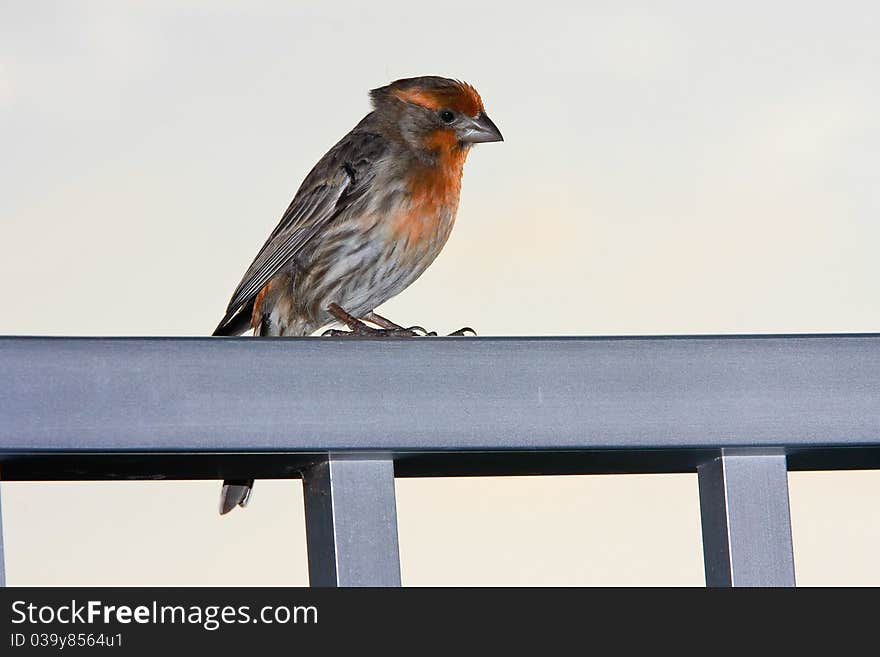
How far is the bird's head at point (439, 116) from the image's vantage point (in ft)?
13.3

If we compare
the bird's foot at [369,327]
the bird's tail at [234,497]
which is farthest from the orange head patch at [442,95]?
the bird's tail at [234,497]

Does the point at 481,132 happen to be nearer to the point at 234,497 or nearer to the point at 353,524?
the point at 234,497

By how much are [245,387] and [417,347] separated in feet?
0.47

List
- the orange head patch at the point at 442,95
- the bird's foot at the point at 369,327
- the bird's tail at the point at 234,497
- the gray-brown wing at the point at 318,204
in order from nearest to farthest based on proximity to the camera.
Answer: the bird's tail at the point at 234,497, the bird's foot at the point at 369,327, the gray-brown wing at the point at 318,204, the orange head patch at the point at 442,95

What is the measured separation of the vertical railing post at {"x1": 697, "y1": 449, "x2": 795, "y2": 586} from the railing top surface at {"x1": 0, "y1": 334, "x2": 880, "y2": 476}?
0.08ft

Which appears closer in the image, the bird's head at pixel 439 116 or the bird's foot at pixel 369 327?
the bird's foot at pixel 369 327

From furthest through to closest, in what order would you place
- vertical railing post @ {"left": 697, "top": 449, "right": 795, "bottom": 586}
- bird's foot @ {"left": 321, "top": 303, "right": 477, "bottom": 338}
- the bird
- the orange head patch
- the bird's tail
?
the orange head patch
the bird
bird's foot @ {"left": 321, "top": 303, "right": 477, "bottom": 338}
the bird's tail
vertical railing post @ {"left": 697, "top": 449, "right": 795, "bottom": 586}

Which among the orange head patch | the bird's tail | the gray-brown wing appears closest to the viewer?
the bird's tail

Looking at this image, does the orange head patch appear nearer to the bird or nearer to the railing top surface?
the bird

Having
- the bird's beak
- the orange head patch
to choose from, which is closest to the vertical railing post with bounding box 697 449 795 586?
the bird's beak

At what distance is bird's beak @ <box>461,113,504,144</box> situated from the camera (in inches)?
158

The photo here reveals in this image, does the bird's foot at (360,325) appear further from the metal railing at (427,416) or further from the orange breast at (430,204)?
the metal railing at (427,416)

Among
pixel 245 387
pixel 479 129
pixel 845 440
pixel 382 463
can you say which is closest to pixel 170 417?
pixel 245 387

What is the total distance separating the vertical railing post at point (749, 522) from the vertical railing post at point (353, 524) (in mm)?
277
